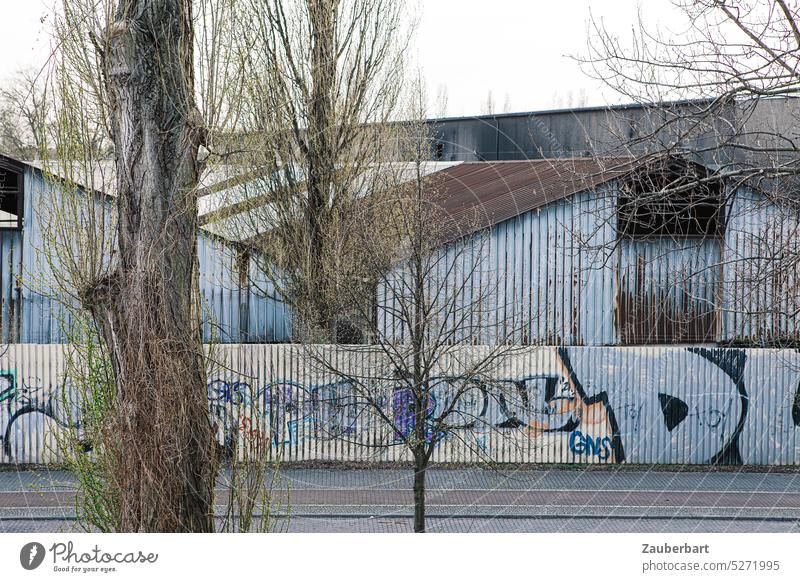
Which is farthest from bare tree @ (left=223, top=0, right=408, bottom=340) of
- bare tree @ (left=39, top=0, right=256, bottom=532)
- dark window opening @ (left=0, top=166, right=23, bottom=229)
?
bare tree @ (left=39, top=0, right=256, bottom=532)

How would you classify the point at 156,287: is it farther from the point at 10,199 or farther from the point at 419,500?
the point at 10,199

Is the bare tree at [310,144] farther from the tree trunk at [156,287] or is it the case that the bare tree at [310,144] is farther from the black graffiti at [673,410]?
the tree trunk at [156,287]

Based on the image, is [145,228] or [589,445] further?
[589,445]

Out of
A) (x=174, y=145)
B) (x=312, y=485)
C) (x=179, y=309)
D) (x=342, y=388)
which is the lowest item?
(x=312, y=485)

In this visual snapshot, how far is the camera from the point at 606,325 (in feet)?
74.1

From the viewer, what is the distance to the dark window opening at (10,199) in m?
22.5

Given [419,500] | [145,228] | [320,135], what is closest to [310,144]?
[320,135]

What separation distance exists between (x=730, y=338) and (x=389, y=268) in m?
10.5

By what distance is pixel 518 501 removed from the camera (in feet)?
52.4

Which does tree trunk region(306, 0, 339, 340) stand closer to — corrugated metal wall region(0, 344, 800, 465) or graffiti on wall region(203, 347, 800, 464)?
corrugated metal wall region(0, 344, 800, 465)

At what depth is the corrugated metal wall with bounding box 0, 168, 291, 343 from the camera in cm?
2266

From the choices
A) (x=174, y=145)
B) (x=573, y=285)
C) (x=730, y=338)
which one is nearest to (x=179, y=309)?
(x=174, y=145)

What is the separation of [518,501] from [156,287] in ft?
33.4
